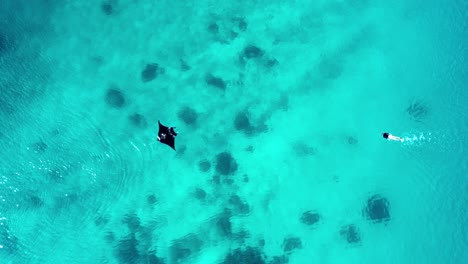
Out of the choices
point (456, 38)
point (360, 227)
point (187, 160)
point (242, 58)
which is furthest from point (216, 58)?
point (456, 38)

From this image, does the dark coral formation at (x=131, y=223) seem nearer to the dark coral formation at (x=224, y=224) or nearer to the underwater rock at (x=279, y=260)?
the dark coral formation at (x=224, y=224)

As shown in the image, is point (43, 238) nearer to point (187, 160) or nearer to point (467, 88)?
point (187, 160)

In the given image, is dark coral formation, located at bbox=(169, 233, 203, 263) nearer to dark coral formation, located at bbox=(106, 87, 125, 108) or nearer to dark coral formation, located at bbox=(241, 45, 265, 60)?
dark coral formation, located at bbox=(106, 87, 125, 108)

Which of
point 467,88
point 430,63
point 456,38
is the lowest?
point 467,88

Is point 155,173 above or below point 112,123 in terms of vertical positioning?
below

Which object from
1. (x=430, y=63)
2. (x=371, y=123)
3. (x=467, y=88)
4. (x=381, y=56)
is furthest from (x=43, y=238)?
(x=467, y=88)

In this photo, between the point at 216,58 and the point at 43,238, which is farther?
the point at 216,58

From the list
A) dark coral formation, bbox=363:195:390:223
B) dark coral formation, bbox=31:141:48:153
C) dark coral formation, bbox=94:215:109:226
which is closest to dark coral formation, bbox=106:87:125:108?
dark coral formation, bbox=31:141:48:153
